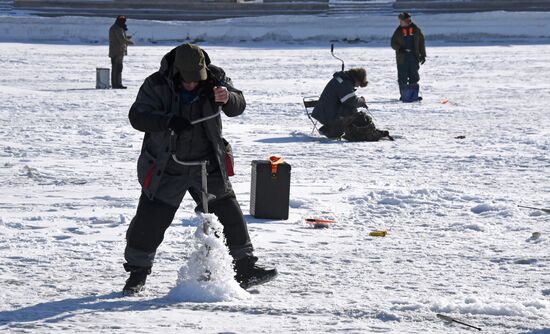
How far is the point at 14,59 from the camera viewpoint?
29.3 m

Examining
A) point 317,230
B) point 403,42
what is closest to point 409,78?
point 403,42

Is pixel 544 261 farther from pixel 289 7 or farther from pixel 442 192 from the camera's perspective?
pixel 289 7

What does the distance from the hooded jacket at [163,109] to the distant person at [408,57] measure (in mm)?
Result: 13046

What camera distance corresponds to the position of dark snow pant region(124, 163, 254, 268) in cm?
654

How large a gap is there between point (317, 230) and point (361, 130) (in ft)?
17.8

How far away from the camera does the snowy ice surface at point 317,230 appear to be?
638 centimetres

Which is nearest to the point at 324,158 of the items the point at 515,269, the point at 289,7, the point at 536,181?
the point at 536,181

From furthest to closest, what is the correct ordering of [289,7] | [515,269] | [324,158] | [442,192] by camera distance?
[289,7]
[324,158]
[442,192]
[515,269]

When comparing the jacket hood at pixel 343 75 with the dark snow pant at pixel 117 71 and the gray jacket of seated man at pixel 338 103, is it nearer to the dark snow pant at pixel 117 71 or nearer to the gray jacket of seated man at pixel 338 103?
the gray jacket of seated man at pixel 338 103

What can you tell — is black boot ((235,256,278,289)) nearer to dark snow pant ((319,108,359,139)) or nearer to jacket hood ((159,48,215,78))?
jacket hood ((159,48,215,78))

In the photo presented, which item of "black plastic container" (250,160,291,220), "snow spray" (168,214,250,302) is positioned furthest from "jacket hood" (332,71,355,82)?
"snow spray" (168,214,250,302)

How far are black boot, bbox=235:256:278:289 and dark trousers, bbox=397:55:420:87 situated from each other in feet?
41.6

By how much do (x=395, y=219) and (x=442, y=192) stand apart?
4.23ft

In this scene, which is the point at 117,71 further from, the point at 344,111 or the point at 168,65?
the point at 168,65
